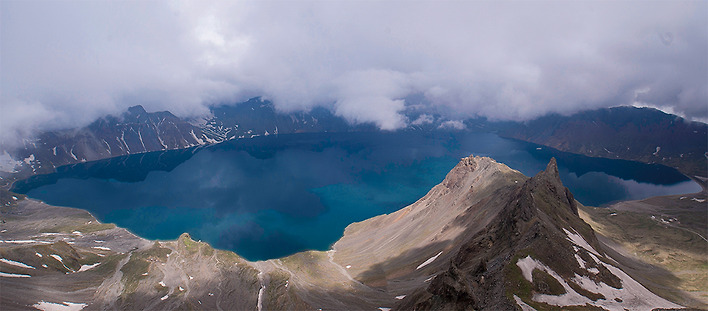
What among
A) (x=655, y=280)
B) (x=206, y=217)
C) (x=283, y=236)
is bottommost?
(x=655, y=280)

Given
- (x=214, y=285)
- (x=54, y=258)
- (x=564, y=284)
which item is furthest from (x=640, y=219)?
(x=54, y=258)

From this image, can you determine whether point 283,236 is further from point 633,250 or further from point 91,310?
point 633,250

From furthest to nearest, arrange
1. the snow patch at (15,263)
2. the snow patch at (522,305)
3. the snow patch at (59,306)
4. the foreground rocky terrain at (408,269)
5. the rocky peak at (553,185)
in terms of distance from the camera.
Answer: the rocky peak at (553,185) → the snow patch at (15,263) → the snow patch at (59,306) → the foreground rocky terrain at (408,269) → the snow patch at (522,305)

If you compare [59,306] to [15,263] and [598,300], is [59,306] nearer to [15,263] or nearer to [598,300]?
[15,263]

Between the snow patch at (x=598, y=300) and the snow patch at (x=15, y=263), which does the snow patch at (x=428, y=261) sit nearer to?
the snow patch at (x=598, y=300)

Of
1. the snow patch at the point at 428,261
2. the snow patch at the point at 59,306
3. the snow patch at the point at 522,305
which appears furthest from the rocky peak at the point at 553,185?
the snow patch at the point at 59,306

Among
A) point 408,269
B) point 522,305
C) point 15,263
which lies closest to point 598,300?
point 522,305
